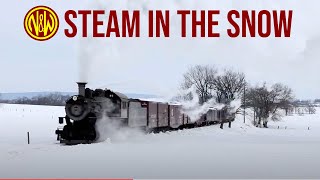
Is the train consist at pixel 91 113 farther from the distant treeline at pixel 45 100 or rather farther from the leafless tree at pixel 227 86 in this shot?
the distant treeline at pixel 45 100

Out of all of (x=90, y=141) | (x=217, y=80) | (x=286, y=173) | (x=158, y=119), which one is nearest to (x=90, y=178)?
(x=286, y=173)

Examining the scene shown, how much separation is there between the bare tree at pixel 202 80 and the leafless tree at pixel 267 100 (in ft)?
27.0

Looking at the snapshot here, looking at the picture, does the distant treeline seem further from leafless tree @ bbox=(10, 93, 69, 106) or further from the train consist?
the train consist

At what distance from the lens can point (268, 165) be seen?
12789 millimetres

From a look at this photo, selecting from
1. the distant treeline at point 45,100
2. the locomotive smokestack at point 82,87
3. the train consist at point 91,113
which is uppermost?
the locomotive smokestack at point 82,87

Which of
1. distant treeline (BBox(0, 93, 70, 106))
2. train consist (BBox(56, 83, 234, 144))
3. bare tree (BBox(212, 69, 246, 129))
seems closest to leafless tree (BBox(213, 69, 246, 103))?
bare tree (BBox(212, 69, 246, 129))

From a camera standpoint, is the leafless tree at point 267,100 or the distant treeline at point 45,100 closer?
the leafless tree at point 267,100

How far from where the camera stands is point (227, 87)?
2904 inches

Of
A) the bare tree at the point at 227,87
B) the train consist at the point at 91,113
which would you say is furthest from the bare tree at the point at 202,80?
the train consist at the point at 91,113

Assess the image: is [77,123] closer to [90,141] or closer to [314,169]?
[90,141]

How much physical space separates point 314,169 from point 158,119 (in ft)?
64.9

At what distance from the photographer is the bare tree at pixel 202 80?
71.3m

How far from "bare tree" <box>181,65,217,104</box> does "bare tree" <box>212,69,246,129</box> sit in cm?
99

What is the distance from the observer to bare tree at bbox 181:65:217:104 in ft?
234
